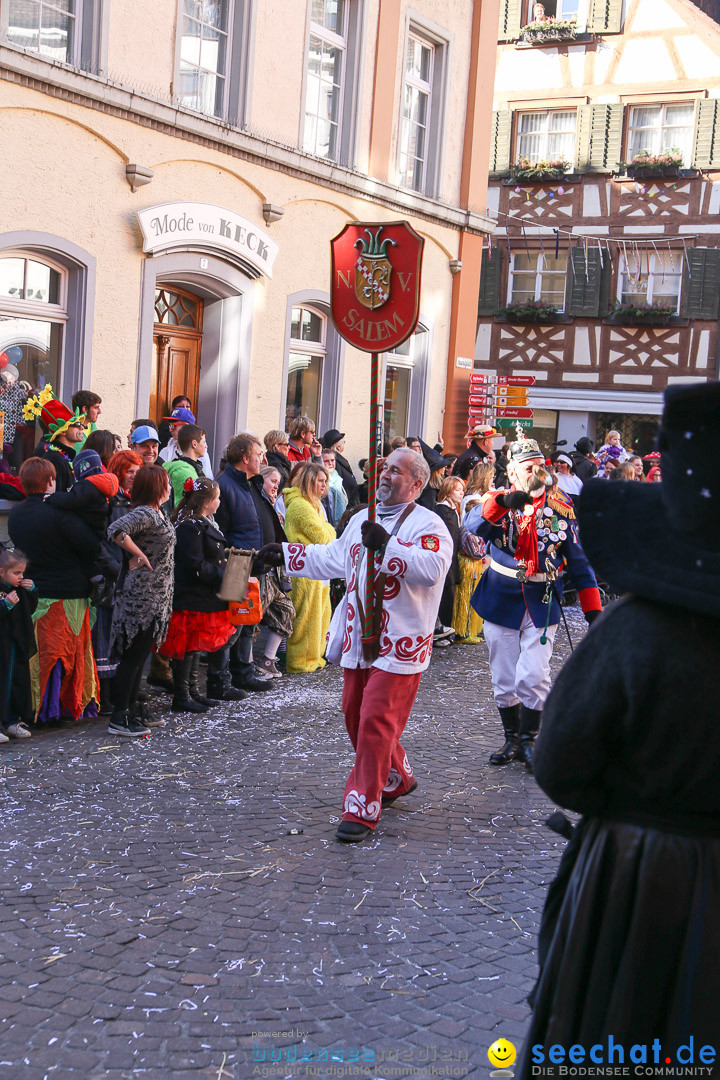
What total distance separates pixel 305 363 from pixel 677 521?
12347 mm

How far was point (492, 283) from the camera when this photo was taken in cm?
2764

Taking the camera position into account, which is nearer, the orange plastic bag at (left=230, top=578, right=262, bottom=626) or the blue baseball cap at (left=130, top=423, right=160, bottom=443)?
the orange plastic bag at (left=230, top=578, right=262, bottom=626)

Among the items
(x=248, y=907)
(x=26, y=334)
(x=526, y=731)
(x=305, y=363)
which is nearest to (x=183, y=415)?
(x=26, y=334)

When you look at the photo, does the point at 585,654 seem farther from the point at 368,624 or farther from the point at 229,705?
the point at 229,705

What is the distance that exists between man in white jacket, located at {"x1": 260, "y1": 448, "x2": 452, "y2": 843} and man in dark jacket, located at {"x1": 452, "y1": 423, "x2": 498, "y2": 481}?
7.94 meters

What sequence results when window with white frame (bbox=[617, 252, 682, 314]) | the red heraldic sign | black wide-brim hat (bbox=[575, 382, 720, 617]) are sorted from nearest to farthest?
black wide-brim hat (bbox=[575, 382, 720, 617]) < the red heraldic sign < window with white frame (bbox=[617, 252, 682, 314])

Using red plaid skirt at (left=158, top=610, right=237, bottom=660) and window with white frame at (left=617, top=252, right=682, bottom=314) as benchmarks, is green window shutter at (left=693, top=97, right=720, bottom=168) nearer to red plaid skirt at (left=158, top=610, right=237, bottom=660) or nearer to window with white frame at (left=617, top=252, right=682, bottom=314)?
window with white frame at (left=617, top=252, right=682, bottom=314)

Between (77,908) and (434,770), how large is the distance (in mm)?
2764

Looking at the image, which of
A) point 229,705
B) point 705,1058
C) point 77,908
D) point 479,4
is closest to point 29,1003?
point 77,908

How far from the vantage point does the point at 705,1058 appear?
2381 mm

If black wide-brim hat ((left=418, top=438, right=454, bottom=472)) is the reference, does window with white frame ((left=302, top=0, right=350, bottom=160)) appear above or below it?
above

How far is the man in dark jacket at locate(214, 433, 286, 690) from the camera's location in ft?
28.1

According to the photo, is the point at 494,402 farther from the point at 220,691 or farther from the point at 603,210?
the point at 603,210

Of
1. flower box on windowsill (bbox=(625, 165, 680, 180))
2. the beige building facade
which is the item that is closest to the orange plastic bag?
the beige building facade
